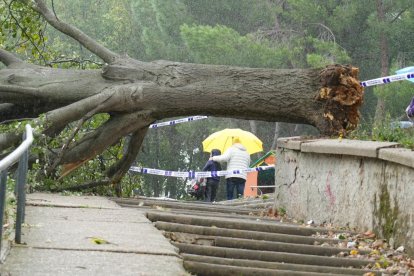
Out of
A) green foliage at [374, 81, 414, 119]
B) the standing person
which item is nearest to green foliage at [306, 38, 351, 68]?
green foliage at [374, 81, 414, 119]

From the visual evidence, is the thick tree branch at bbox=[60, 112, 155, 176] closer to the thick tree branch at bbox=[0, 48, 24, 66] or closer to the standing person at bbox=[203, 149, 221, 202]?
the thick tree branch at bbox=[0, 48, 24, 66]

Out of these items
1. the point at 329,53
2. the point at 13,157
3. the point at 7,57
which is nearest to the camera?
the point at 13,157

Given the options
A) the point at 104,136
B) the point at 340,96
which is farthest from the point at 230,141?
the point at 340,96

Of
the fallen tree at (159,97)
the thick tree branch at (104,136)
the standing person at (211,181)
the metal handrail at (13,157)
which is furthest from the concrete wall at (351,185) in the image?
the standing person at (211,181)

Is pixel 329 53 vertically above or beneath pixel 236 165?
above

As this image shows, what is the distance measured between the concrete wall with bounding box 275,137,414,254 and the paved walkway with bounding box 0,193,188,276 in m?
1.74

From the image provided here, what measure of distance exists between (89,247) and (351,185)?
11.9ft

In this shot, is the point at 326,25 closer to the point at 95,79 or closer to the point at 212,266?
the point at 95,79

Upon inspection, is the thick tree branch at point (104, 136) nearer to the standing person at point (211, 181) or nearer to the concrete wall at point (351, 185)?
the concrete wall at point (351, 185)

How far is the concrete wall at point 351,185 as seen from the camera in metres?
8.06

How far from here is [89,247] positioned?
635 cm

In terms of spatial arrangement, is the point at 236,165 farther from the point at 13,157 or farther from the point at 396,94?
the point at 13,157

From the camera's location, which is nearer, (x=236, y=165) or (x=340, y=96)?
(x=340, y=96)

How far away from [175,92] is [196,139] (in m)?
36.0
